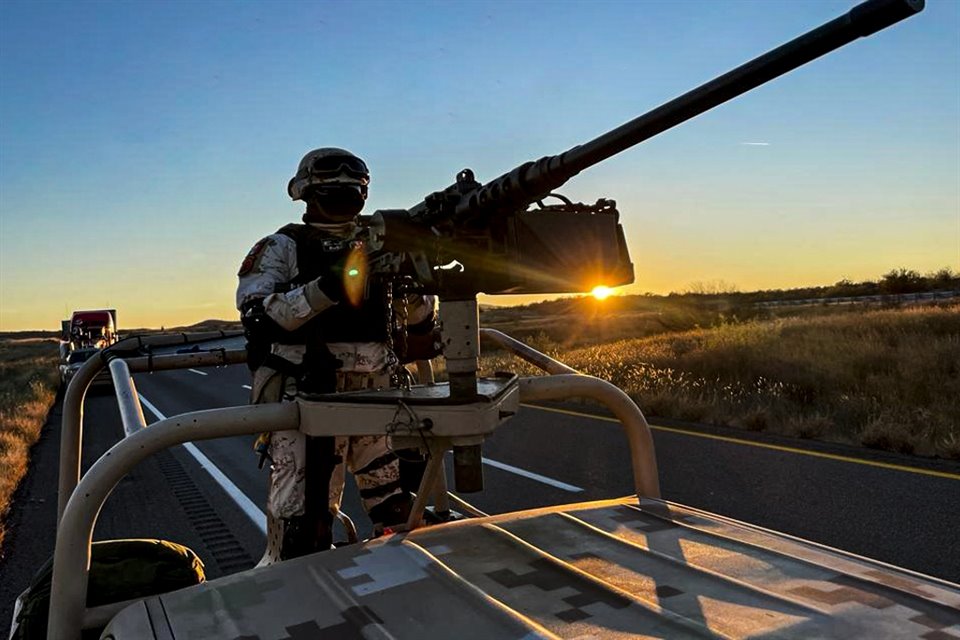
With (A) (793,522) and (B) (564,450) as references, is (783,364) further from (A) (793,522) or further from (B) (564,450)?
(A) (793,522)

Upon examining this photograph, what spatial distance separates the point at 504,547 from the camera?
2.04 metres

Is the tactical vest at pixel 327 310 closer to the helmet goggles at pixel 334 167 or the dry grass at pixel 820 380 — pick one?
the helmet goggles at pixel 334 167

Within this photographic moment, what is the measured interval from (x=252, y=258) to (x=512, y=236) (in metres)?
1.70

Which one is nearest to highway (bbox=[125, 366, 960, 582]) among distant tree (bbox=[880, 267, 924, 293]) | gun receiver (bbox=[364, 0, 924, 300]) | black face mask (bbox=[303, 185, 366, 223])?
black face mask (bbox=[303, 185, 366, 223])

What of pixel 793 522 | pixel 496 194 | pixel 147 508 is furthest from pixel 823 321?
pixel 496 194

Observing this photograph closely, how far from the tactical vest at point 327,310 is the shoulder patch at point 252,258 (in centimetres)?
13

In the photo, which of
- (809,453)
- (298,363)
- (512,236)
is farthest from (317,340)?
(809,453)

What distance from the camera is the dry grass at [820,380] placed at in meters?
10.1

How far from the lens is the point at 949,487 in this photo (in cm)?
716

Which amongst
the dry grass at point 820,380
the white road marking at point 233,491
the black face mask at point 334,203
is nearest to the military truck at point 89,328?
the dry grass at point 820,380

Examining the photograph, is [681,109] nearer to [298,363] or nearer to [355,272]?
[355,272]

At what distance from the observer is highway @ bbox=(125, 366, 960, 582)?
6039mm

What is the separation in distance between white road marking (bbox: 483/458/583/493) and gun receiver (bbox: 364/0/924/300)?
19.0 feet

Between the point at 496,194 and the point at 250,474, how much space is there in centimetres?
811
